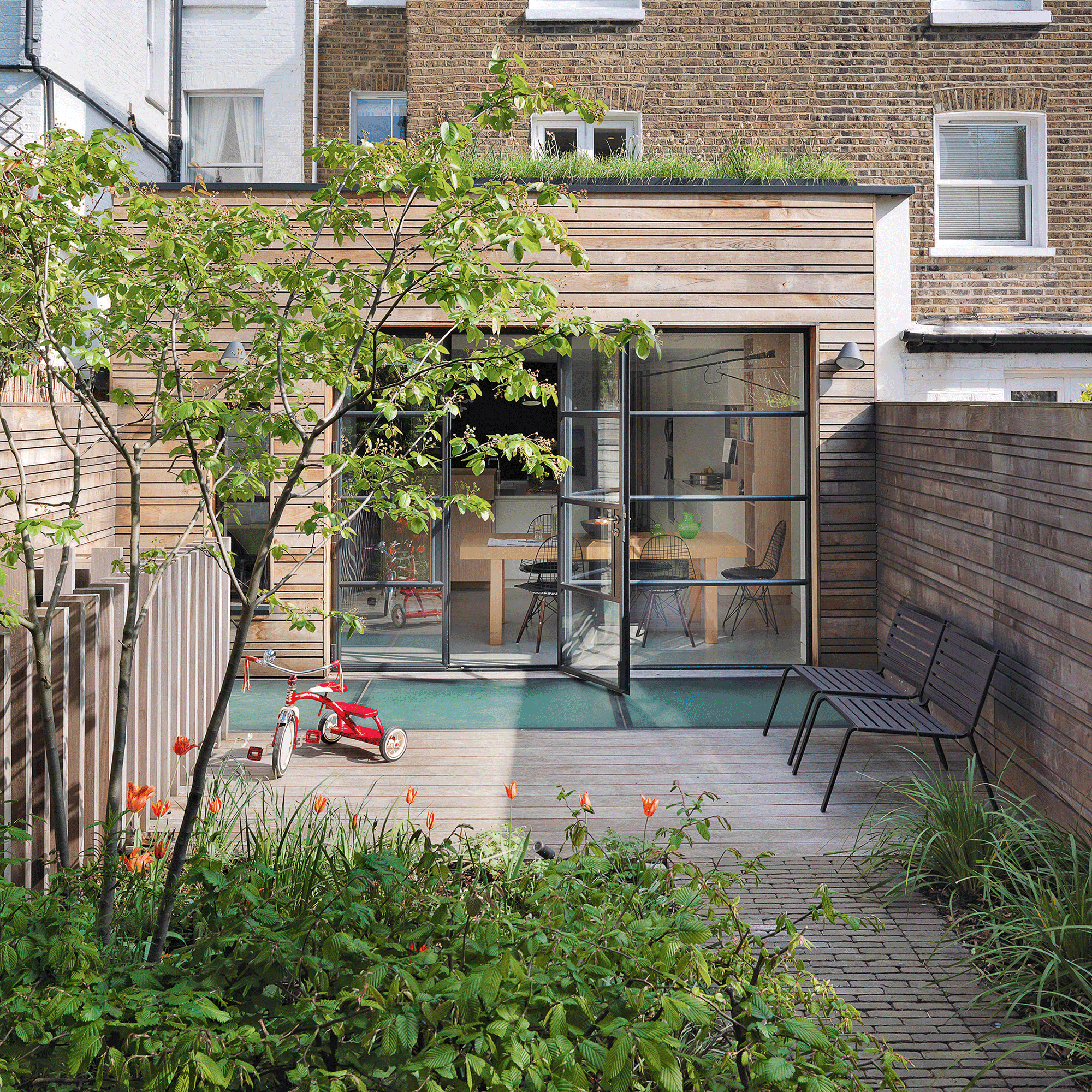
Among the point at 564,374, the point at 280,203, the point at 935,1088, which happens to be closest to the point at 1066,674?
the point at 935,1088

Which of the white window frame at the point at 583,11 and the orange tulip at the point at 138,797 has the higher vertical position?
the white window frame at the point at 583,11

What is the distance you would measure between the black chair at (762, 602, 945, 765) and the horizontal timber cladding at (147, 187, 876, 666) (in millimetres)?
1670

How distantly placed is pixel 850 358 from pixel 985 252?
389cm

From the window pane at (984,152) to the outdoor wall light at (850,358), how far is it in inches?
166

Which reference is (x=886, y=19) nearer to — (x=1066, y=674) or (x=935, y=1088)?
(x=1066, y=674)

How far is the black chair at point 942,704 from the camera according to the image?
4.59 m

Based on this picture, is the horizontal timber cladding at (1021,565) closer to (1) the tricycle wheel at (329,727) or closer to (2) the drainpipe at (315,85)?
(1) the tricycle wheel at (329,727)

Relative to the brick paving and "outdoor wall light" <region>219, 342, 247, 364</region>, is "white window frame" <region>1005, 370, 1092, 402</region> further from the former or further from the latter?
the brick paving

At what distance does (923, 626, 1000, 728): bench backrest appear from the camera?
182 inches

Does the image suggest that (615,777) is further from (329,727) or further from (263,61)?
(263,61)

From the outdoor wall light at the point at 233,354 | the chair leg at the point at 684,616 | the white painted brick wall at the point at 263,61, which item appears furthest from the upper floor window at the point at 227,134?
the chair leg at the point at 684,616

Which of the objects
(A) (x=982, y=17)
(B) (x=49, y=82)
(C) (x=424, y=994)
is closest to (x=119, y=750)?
(C) (x=424, y=994)

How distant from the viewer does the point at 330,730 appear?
566 cm

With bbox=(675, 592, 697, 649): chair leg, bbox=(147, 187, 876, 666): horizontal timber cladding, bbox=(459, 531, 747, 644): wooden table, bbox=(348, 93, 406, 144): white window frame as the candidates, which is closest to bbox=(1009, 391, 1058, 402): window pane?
bbox=(147, 187, 876, 666): horizontal timber cladding
